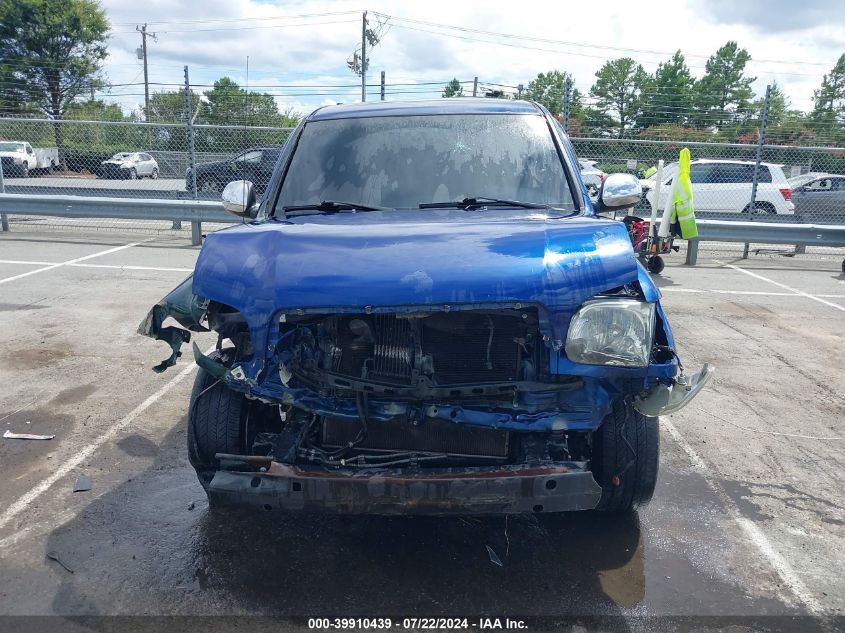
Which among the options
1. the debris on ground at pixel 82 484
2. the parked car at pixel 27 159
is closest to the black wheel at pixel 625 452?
the debris on ground at pixel 82 484

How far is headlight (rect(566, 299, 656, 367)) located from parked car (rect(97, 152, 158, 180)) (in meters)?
13.9

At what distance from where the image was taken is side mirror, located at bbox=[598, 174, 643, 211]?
4.04 metres

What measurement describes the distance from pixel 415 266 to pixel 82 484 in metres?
2.45

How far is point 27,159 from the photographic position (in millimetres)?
16766

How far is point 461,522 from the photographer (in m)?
3.51

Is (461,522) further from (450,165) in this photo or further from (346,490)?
(450,165)

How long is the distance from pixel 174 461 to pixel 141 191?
1070 cm

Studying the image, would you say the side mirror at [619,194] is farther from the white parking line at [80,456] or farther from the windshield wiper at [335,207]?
the white parking line at [80,456]

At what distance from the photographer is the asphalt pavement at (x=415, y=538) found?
289 centimetres

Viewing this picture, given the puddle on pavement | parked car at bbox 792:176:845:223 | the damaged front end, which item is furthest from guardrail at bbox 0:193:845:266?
the damaged front end

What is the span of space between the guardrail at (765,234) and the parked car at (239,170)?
7.79 m

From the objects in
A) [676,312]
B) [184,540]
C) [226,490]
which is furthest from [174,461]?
[676,312]

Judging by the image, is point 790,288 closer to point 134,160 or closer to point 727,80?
point 134,160

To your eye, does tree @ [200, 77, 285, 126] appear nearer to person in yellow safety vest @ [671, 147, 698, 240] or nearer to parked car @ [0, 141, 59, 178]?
parked car @ [0, 141, 59, 178]
